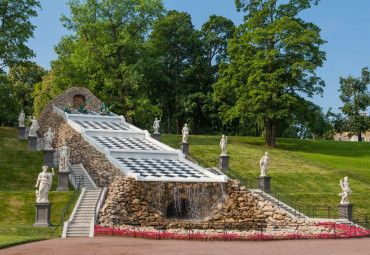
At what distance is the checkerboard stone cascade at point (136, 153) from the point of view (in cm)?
2828

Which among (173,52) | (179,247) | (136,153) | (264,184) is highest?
(173,52)

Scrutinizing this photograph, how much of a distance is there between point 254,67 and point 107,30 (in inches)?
674

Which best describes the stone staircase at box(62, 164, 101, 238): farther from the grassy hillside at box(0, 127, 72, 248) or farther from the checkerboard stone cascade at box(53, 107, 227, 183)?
the checkerboard stone cascade at box(53, 107, 227, 183)

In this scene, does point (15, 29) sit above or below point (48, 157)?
above

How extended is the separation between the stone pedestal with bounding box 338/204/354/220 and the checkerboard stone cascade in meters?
7.17

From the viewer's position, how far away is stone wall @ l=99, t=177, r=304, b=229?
2431 centimetres

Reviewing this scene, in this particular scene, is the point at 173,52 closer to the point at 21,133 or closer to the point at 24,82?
the point at 24,82

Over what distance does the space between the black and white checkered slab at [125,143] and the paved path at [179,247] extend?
48.6ft

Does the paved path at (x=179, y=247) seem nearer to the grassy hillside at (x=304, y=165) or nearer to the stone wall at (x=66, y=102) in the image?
the grassy hillside at (x=304, y=165)

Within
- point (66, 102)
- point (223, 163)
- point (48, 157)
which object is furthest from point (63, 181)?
point (66, 102)

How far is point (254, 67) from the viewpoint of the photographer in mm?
54531

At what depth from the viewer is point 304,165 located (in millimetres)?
44344

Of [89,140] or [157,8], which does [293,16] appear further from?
[89,140]

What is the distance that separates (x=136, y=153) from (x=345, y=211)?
1386 centimetres
